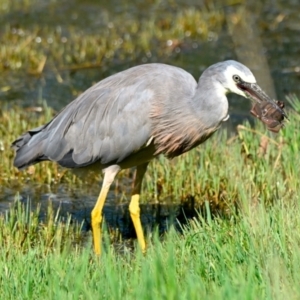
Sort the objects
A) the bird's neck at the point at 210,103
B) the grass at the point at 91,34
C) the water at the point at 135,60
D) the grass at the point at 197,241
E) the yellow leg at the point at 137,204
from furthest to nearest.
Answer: the grass at the point at 91,34, the water at the point at 135,60, the yellow leg at the point at 137,204, the bird's neck at the point at 210,103, the grass at the point at 197,241

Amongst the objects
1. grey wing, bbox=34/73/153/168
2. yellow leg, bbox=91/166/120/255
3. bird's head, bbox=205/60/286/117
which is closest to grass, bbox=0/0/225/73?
grey wing, bbox=34/73/153/168

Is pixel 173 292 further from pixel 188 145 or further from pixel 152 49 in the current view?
pixel 152 49

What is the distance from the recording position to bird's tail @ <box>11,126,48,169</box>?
6.43 meters

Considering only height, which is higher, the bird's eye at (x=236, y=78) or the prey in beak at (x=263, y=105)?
the bird's eye at (x=236, y=78)

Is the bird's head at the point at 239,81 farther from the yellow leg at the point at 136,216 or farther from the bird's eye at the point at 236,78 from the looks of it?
the yellow leg at the point at 136,216

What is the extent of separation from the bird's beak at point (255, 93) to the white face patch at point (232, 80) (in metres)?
0.02

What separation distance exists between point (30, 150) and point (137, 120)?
0.92m

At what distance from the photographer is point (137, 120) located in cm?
601

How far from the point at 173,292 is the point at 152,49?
25.8 ft

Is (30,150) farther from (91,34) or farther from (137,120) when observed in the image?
(91,34)

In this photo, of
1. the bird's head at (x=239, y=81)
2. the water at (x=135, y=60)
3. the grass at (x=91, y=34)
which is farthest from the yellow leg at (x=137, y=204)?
the grass at (x=91, y=34)

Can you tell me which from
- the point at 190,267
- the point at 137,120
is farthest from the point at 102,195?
the point at 190,267

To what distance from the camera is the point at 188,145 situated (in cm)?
603

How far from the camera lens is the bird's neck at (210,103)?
5.70 metres
